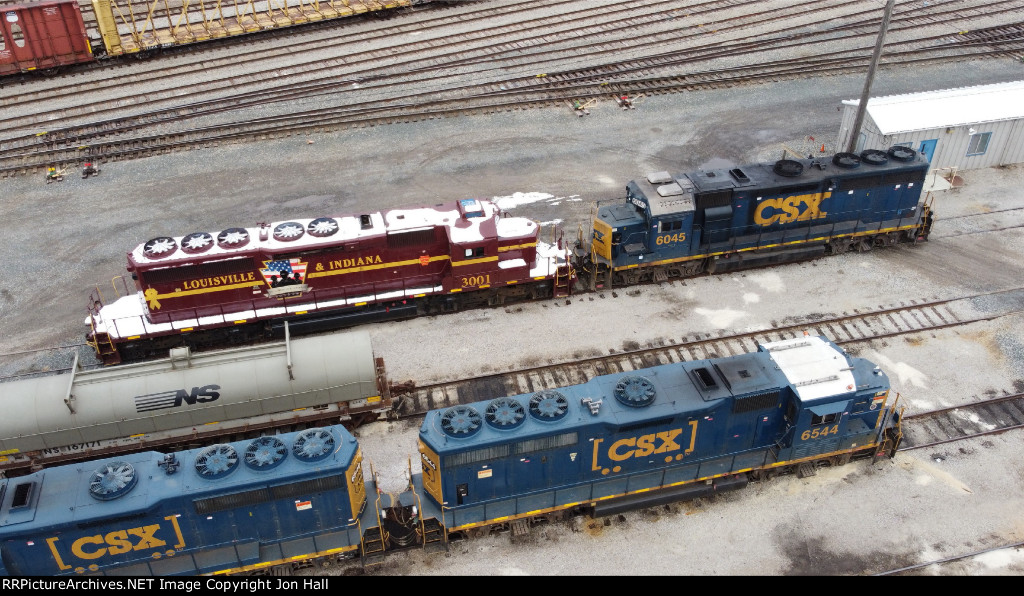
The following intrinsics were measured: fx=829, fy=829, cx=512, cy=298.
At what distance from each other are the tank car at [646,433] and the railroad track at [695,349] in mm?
5258

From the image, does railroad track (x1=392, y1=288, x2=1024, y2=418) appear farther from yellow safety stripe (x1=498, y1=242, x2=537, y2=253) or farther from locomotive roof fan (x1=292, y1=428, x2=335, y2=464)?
locomotive roof fan (x1=292, y1=428, x2=335, y2=464)

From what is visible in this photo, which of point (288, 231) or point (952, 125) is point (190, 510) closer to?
point (288, 231)

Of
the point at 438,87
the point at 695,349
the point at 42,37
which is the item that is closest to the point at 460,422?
the point at 695,349

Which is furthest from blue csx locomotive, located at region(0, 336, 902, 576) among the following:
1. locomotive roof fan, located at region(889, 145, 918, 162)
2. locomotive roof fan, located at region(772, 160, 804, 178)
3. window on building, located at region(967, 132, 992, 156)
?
window on building, located at region(967, 132, 992, 156)

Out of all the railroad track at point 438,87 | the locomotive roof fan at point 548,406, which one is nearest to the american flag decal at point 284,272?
the locomotive roof fan at point 548,406

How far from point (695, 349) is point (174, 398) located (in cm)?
1688

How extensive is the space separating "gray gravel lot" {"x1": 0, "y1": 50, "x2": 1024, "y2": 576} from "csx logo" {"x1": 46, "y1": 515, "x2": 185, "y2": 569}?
5.27 m

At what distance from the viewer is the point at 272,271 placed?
28.3 metres

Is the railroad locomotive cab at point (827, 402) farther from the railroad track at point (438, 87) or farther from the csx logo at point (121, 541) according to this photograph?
the railroad track at point (438, 87)

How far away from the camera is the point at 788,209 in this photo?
31656 mm

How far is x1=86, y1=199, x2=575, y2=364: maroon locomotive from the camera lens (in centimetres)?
2773

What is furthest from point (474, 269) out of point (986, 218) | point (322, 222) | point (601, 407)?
point (986, 218)

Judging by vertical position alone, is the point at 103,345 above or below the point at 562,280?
below

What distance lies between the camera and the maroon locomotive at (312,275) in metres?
27.7
